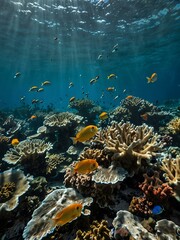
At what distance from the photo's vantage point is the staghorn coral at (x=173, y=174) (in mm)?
3957

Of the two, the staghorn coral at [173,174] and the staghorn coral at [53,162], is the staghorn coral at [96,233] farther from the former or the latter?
the staghorn coral at [53,162]

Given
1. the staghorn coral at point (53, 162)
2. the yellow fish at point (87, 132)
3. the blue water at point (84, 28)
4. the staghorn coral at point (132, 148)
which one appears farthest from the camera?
the blue water at point (84, 28)

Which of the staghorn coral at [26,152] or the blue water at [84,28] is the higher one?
the blue water at [84,28]

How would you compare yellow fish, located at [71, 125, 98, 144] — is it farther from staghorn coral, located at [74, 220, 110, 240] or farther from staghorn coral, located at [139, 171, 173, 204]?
staghorn coral, located at [74, 220, 110, 240]

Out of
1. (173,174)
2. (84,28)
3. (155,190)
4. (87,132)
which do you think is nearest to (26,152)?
(87,132)

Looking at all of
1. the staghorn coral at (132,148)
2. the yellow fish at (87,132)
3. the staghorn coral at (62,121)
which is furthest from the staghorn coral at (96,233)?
the staghorn coral at (62,121)

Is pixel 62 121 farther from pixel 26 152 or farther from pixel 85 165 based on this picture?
pixel 85 165

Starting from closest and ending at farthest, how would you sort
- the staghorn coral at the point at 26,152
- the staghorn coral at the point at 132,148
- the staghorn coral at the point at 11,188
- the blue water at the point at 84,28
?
the staghorn coral at the point at 132,148
the staghorn coral at the point at 11,188
the staghorn coral at the point at 26,152
the blue water at the point at 84,28

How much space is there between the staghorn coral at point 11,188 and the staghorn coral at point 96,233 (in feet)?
6.09

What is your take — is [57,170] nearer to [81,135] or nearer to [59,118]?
[59,118]

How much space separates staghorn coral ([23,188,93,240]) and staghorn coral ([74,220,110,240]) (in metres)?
0.33

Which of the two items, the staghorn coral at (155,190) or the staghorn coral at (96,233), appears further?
the staghorn coral at (155,190)

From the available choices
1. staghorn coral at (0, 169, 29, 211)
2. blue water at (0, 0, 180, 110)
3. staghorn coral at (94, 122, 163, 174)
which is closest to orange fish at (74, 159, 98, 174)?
staghorn coral at (94, 122, 163, 174)

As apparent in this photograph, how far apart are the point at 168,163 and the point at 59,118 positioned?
21.8 ft
